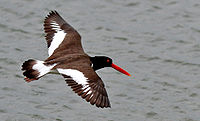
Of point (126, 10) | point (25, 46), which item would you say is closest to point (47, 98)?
point (25, 46)

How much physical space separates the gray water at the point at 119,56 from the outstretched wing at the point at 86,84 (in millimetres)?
1288

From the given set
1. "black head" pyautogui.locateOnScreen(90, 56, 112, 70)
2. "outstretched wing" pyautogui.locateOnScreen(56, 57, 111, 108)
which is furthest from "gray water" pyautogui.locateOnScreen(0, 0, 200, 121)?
"outstretched wing" pyautogui.locateOnScreen(56, 57, 111, 108)

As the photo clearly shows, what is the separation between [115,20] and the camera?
14219 millimetres

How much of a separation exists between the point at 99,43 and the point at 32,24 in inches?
69.7

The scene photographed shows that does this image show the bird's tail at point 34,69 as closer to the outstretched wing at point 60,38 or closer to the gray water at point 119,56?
the outstretched wing at point 60,38

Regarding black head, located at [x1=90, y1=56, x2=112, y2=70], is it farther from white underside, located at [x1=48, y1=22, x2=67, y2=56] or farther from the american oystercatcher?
white underside, located at [x1=48, y1=22, x2=67, y2=56]

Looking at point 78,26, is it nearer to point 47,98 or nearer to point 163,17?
point 163,17

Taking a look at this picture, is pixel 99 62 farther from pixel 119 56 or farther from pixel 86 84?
pixel 119 56

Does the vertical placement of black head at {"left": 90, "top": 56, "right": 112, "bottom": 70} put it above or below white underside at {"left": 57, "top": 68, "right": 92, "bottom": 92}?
below

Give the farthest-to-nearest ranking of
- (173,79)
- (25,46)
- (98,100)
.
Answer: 1. (25,46)
2. (173,79)
3. (98,100)

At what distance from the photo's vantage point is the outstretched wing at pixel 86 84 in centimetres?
926

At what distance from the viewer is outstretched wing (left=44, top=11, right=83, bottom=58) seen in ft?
35.4

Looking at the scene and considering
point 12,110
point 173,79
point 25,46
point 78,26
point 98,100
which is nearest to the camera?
point 98,100

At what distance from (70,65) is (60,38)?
4.36ft
